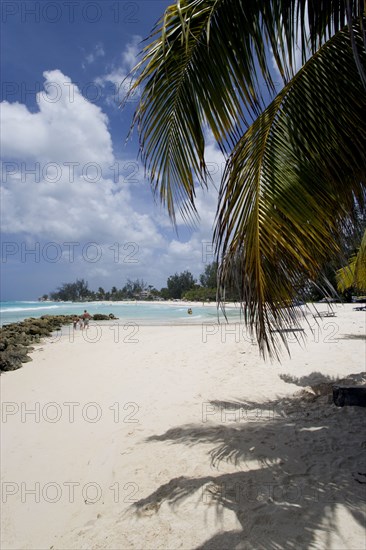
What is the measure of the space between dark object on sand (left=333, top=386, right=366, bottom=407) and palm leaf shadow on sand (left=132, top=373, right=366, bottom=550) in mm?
150

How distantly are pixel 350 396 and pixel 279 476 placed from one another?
93.4 inches

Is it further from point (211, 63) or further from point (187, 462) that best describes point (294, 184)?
point (187, 462)

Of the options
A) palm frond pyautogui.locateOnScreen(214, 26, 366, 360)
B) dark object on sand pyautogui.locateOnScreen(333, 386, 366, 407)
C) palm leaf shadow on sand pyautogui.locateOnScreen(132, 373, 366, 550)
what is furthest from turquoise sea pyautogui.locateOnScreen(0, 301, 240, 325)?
palm frond pyautogui.locateOnScreen(214, 26, 366, 360)

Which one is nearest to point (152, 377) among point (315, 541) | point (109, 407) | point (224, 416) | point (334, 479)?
point (109, 407)

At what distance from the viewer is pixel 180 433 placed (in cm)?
499

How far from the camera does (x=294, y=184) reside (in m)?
2.34

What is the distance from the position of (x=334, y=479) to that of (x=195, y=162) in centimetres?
300

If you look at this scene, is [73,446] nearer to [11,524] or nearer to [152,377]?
[11,524]

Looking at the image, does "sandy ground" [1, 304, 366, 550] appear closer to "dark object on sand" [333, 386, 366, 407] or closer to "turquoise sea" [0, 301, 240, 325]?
"dark object on sand" [333, 386, 366, 407]

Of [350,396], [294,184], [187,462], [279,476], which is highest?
[294,184]

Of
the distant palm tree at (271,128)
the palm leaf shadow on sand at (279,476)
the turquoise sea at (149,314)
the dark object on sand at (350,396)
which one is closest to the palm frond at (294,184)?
the distant palm tree at (271,128)

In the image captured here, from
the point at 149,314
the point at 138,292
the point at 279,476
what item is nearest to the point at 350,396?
the point at 279,476

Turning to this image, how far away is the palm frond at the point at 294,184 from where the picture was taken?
2.27 meters

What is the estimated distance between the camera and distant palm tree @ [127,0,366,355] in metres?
2.26
